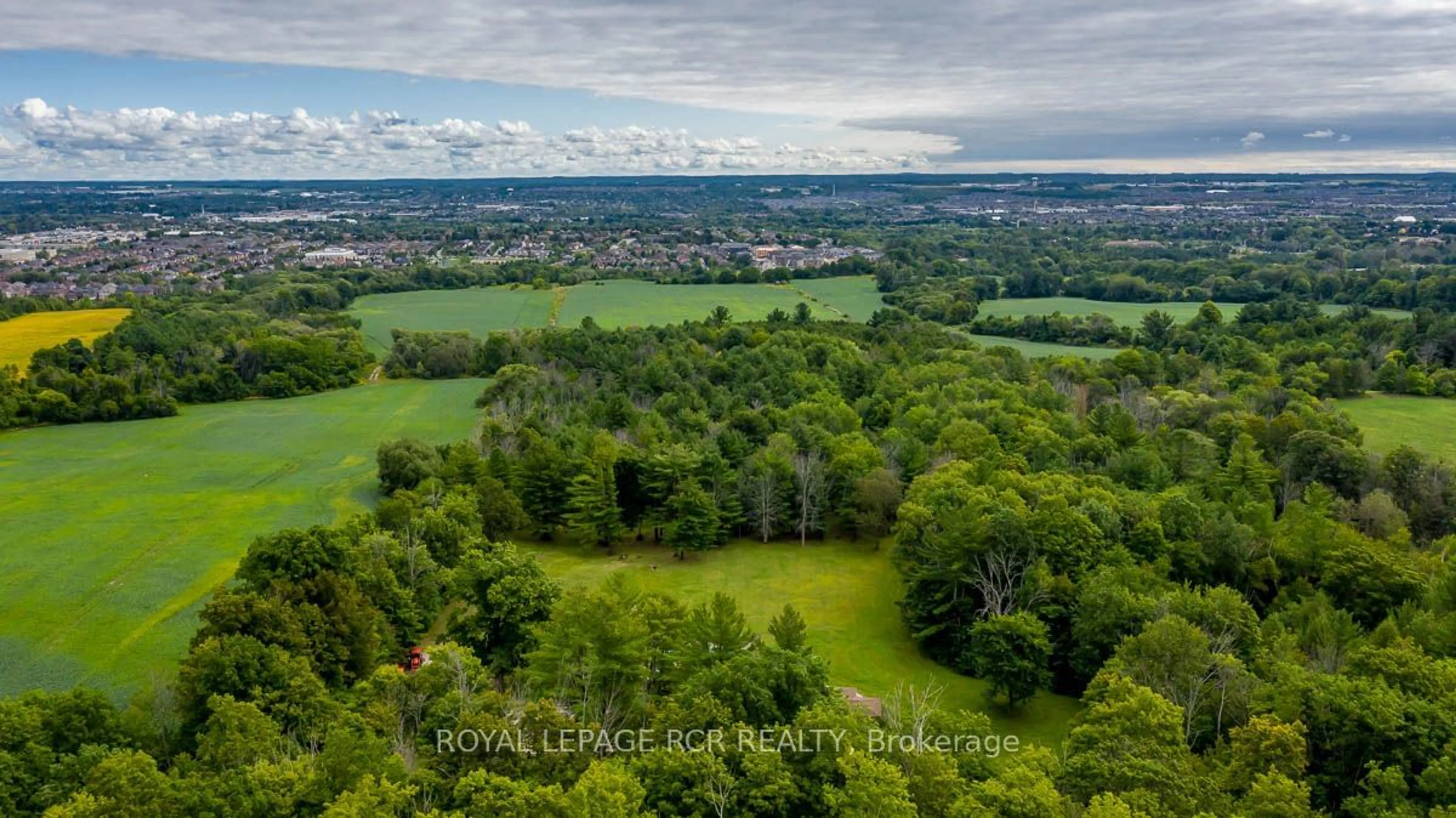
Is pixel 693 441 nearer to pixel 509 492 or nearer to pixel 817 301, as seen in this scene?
pixel 509 492

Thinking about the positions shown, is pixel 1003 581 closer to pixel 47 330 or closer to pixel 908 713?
pixel 908 713

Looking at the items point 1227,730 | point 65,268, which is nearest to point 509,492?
point 1227,730

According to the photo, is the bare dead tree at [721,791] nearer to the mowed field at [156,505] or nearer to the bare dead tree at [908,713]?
the bare dead tree at [908,713]

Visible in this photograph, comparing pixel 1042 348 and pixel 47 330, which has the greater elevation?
pixel 47 330

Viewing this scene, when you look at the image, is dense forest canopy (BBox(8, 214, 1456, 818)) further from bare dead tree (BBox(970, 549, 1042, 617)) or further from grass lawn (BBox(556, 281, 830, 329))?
grass lawn (BBox(556, 281, 830, 329))

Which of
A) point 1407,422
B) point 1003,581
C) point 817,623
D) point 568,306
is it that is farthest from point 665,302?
point 1003,581
